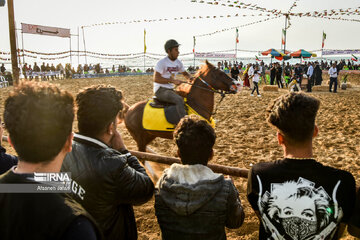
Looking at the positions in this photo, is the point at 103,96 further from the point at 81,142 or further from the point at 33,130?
the point at 33,130

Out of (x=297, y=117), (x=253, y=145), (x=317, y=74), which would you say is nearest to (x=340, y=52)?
(x=317, y=74)

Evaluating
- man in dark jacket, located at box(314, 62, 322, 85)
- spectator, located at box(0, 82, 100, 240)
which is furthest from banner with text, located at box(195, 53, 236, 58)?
spectator, located at box(0, 82, 100, 240)

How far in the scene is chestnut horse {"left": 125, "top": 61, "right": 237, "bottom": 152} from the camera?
5.69 m

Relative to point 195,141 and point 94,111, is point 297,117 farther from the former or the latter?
point 94,111

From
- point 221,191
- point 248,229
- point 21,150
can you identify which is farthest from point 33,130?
point 248,229

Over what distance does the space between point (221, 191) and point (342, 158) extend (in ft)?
18.3

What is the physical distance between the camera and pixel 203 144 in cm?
174

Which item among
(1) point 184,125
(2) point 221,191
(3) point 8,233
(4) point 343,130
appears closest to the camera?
(3) point 8,233

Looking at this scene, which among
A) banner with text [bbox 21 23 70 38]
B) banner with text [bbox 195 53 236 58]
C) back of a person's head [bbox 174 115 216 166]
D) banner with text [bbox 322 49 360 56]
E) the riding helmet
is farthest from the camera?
banner with text [bbox 322 49 360 56]

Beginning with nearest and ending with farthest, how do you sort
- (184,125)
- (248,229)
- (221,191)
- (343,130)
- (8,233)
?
1. (8,233)
2. (221,191)
3. (184,125)
4. (248,229)
5. (343,130)

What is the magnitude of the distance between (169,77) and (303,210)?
173 inches

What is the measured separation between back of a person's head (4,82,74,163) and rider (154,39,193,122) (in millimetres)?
4316

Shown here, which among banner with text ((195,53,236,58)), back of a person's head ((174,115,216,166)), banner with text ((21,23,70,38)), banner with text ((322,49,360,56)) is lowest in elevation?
back of a person's head ((174,115,216,166))

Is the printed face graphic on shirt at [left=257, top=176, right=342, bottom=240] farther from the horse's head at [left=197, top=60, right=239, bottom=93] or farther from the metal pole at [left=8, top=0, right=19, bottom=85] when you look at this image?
the metal pole at [left=8, top=0, right=19, bottom=85]
